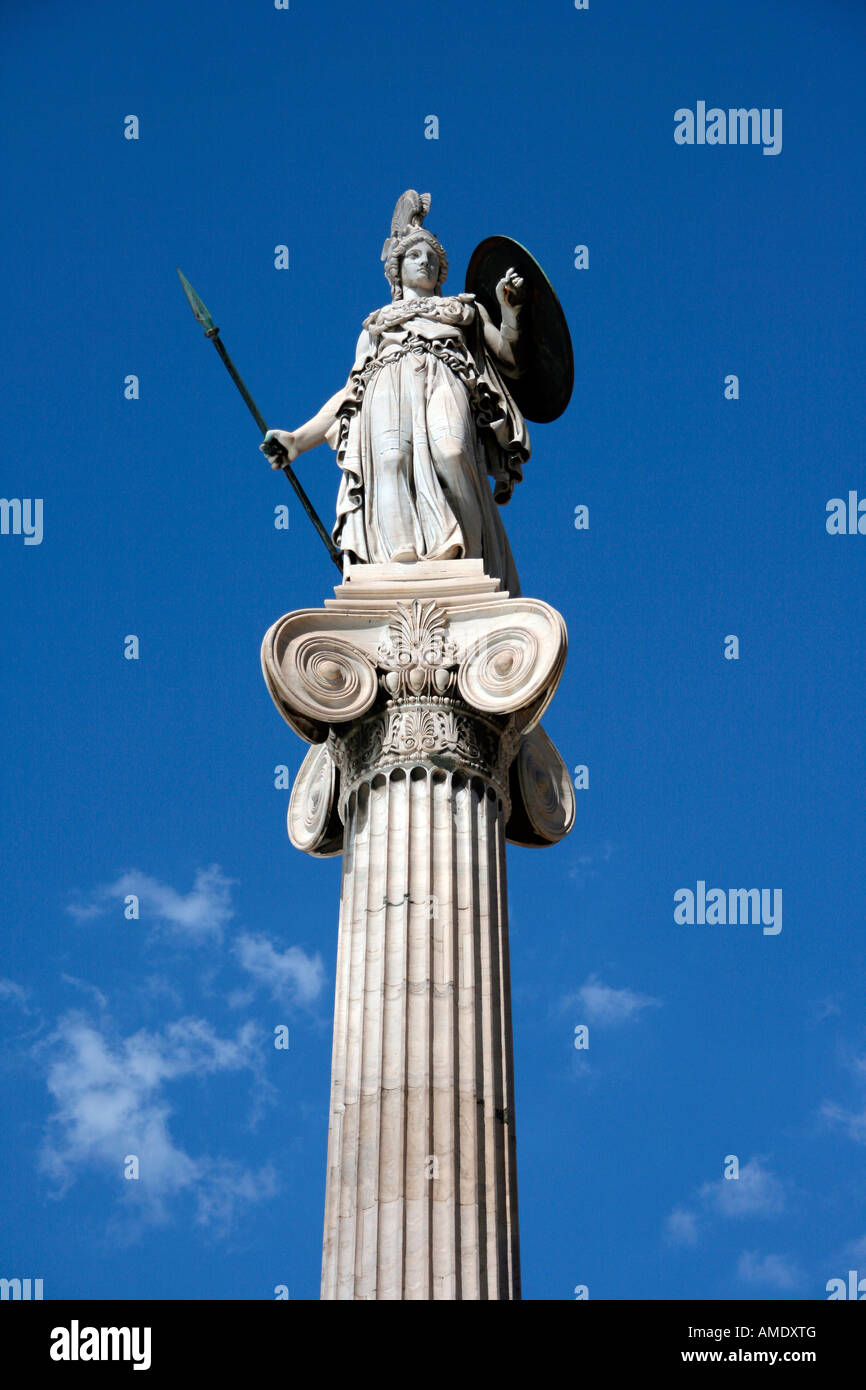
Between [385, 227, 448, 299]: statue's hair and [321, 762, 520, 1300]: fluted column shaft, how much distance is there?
8.44 meters

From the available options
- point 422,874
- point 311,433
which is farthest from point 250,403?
point 422,874

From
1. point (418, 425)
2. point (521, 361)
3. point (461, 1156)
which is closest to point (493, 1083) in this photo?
point (461, 1156)

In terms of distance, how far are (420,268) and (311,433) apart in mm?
2799

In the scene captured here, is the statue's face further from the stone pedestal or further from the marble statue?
the stone pedestal

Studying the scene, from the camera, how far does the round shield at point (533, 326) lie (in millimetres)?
29297

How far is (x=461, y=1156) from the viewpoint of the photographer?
831 inches

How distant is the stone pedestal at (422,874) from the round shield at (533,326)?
547cm

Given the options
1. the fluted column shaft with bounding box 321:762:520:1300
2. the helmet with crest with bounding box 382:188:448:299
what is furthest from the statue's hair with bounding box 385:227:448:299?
the fluted column shaft with bounding box 321:762:520:1300

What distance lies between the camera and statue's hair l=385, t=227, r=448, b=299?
29.0m

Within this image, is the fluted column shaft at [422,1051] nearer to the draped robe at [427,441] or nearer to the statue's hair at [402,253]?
the draped robe at [427,441]

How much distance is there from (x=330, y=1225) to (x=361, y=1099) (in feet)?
4.29

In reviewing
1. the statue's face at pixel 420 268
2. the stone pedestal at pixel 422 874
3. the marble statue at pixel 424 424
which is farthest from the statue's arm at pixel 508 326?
the stone pedestal at pixel 422 874

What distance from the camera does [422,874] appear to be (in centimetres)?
2281
